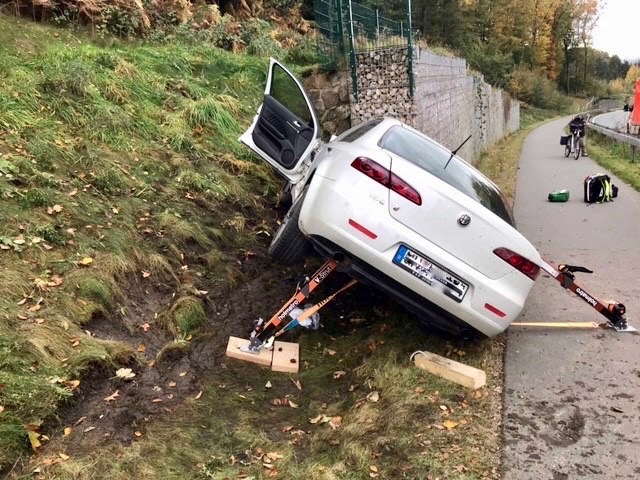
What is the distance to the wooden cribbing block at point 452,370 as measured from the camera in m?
4.25

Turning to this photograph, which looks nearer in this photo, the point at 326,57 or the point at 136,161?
the point at 136,161

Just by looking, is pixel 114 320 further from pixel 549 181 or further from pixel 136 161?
pixel 549 181

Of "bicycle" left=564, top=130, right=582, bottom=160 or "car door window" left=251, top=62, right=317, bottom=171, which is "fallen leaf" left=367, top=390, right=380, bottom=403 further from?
"bicycle" left=564, top=130, right=582, bottom=160

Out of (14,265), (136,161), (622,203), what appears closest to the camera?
(14,265)

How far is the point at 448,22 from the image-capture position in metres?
38.6

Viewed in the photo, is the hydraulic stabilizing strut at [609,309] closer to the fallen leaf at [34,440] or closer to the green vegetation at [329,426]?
the green vegetation at [329,426]

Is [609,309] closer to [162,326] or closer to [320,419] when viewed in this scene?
[320,419]

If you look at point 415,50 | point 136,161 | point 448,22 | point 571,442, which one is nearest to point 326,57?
point 415,50

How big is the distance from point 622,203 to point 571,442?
9.17m

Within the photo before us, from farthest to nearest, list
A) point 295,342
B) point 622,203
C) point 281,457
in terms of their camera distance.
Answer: point 622,203
point 295,342
point 281,457

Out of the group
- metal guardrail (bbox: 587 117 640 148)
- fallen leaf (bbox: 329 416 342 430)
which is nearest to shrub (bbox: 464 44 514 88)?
metal guardrail (bbox: 587 117 640 148)

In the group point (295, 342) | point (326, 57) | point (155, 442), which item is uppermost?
point (326, 57)

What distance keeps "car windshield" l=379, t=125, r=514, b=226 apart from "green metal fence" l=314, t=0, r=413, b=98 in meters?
4.71

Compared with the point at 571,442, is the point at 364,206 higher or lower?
higher
